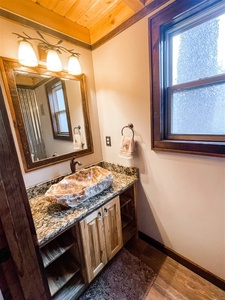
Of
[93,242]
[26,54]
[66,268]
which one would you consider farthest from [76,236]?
[26,54]

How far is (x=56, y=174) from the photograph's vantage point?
4.80 feet

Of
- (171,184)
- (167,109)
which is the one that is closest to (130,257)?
(171,184)

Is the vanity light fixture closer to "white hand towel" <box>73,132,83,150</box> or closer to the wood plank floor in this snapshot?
"white hand towel" <box>73,132,83,150</box>

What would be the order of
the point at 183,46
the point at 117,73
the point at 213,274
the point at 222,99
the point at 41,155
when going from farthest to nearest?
the point at 117,73
the point at 41,155
the point at 213,274
the point at 183,46
the point at 222,99

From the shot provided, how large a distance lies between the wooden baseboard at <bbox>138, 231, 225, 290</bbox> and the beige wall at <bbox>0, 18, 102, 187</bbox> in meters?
1.07

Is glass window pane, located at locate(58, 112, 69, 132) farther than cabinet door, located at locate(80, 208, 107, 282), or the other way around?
glass window pane, located at locate(58, 112, 69, 132)

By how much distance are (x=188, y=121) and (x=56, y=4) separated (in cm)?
144

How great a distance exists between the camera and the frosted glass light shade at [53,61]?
1254mm

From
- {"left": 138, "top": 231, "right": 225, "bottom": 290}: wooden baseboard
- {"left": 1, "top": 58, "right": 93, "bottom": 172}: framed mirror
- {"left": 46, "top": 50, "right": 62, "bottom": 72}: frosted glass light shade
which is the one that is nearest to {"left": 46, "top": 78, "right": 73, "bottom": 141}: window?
{"left": 1, "top": 58, "right": 93, "bottom": 172}: framed mirror

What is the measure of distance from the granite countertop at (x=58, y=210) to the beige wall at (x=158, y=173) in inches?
12.0

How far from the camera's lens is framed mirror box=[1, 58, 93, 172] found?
1.17 meters

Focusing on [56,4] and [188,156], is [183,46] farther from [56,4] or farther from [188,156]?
[56,4]

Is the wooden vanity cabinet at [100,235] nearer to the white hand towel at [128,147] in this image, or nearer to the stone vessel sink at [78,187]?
the stone vessel sink at [78,187]

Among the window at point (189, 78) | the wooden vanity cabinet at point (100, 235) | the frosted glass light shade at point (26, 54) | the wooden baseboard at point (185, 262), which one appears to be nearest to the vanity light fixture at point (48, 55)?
the frosted glass light shade at point (26, 54)
